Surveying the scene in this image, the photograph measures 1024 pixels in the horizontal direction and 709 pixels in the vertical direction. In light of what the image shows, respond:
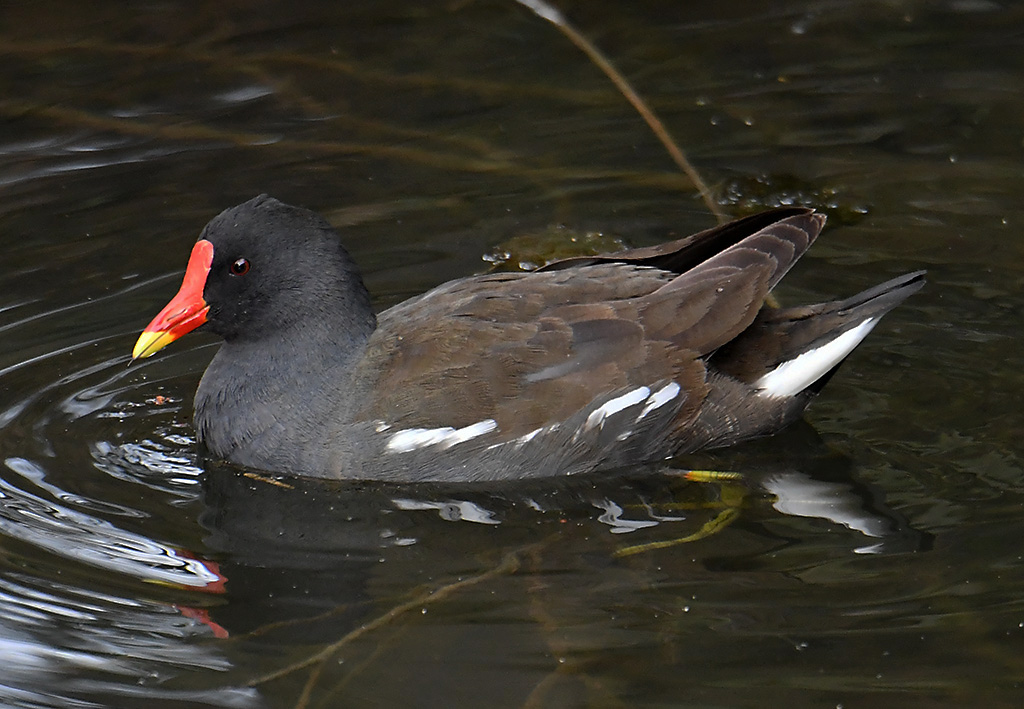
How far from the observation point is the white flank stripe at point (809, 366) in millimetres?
5113

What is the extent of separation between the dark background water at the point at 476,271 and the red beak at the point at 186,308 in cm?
43

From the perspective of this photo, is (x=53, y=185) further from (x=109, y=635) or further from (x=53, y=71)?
(x=109, y=635)

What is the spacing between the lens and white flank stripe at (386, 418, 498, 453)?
189 inches

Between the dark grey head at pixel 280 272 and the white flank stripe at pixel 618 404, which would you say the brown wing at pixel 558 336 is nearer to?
the white flank stripe at pixel 618 404

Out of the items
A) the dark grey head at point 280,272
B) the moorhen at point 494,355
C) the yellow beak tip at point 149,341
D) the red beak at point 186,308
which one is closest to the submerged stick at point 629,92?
the moorhen at point 494,355

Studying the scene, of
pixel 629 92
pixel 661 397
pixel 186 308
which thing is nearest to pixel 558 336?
pixel 661 397

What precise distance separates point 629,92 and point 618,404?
10.7ft

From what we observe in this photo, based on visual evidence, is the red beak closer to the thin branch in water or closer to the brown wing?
the brown wing

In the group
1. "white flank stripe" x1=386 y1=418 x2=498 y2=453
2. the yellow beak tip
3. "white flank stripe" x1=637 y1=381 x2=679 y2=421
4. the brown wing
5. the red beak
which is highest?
the red beak

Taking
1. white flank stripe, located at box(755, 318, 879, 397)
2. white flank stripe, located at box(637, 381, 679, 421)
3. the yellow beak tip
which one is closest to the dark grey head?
the yellow beak tip

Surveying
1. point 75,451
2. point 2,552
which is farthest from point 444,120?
point 2,552

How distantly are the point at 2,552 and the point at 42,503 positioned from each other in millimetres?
304

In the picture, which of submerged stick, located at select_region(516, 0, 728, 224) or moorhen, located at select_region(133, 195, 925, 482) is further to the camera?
submerged stick, located at select_region(516, 0, 728, 224)

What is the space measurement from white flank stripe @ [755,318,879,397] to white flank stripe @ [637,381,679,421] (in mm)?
378
